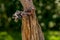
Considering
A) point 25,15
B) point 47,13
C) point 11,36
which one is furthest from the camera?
point 47,13

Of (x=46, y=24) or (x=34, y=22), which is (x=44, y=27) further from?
(x=34, y=22)

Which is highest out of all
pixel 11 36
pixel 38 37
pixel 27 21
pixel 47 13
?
pixel 27 21

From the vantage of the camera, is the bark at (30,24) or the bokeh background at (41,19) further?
the bokeh background at (41,19)

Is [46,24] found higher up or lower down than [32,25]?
lower down

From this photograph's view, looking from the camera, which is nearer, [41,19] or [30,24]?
[30,24]

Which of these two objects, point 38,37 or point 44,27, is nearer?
point 38,37

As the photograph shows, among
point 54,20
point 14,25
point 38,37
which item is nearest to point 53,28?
point 54,20

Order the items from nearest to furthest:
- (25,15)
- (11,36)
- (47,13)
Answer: (25,15) → (11,36) → (47,13)

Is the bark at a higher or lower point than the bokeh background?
higher

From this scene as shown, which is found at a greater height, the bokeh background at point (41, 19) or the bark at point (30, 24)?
the bark at point (30, 24)

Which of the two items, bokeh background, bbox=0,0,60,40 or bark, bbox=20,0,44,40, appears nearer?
bark, bbox=20,0,44,40

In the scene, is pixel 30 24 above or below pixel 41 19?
above
